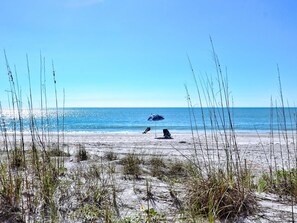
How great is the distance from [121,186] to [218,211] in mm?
1107

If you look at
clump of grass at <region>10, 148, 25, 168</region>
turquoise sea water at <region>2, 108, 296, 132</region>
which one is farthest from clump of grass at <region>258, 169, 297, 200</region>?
clump of grass at <region>10, 148, 25, 168</region>

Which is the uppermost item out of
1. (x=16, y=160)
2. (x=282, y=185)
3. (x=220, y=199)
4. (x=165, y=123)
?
(x=16, y=160)

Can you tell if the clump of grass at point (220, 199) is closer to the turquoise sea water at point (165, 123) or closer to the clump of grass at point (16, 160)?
the turquoise sea water at point (165, 123)

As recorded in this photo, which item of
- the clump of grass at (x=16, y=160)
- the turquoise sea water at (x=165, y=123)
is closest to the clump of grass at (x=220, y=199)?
the turquoise sea water at (x=165, y=123)

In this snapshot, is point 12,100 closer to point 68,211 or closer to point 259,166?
point 68,211

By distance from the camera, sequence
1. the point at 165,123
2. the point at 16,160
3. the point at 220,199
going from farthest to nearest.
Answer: the point at 165,123, the point at 16,160, the point at 220,199

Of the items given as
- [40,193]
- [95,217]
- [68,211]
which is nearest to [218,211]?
[95,217]

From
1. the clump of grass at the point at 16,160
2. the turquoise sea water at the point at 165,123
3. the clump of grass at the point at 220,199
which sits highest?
the clump of grass at the point at 16,160

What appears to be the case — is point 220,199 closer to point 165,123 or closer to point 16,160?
point 16,160

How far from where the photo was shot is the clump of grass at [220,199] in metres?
2.52

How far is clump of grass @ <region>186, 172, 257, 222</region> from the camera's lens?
2523 mm

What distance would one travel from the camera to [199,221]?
231cm

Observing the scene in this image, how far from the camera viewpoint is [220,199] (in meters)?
2.56

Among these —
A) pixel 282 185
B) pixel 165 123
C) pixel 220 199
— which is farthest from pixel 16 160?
pixel 165 123
